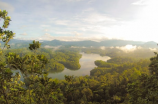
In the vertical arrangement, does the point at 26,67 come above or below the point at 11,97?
above

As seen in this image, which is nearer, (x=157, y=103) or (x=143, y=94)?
(x=157, y=103)

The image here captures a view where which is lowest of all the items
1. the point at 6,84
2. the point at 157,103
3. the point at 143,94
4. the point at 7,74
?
the point at 143,94

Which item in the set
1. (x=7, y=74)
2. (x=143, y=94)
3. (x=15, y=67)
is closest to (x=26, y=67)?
(x=15, y=67)

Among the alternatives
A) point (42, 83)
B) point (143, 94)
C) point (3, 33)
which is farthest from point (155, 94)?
point (3, 33)

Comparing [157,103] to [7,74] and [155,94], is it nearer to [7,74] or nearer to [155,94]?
[155,94]

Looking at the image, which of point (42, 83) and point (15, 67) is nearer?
point (15, 67)

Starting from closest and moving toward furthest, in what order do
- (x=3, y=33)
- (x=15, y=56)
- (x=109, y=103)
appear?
(x=15, y=56) < (x=3, y=33) < (x=109, y=103)

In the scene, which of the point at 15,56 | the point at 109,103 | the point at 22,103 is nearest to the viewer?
the point at 15,56

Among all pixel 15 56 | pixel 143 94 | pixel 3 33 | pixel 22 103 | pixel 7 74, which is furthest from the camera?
pixel 143 94

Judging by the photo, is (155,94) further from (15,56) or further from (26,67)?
(15,56)
